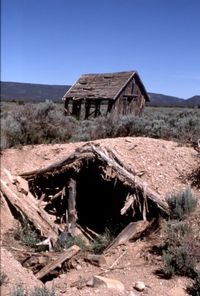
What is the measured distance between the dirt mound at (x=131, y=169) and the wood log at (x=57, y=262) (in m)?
0.19

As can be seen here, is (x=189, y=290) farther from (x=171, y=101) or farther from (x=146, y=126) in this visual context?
(x=146, y=126)

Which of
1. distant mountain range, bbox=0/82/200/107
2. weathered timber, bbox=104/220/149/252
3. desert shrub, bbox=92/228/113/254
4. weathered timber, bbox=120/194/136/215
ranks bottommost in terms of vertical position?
desert shrub, bbox=92/228/113/254

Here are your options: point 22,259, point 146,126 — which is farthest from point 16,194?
point 146,126

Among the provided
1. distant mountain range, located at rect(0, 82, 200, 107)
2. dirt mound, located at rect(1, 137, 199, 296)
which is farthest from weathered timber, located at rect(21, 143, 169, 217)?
distant mountain range, located at rect(0, 82, 200, 107)

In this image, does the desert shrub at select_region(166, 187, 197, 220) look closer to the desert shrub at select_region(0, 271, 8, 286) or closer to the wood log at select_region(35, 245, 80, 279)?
the wood log at select_region(35, 245, 80, 279)

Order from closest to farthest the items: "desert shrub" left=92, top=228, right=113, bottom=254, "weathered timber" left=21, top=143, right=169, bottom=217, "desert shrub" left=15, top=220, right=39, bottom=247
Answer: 1. "weathered timber" left=21, top=143, right=169, bottom=217
2. "desert shrub" left=92, top=228, right=113, bottom=254
3. "desert shrub" left=15, top=220, right=39, bottom=247

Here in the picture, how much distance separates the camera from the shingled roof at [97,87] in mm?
8875

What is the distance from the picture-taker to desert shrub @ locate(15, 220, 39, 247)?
8.43 meters

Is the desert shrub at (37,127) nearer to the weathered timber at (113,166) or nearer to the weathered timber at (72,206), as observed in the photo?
the weathered timber at (113,166)

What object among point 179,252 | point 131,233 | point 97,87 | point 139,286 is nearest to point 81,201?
point 97,87

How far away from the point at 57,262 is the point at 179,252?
196cm

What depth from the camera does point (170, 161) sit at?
356 inches

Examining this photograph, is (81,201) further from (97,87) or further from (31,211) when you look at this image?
(97,87)

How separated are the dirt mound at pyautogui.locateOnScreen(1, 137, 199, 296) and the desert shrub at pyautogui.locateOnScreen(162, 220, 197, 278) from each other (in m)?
0.16
